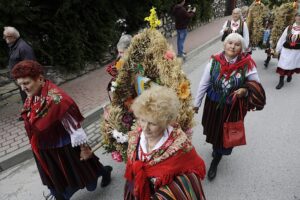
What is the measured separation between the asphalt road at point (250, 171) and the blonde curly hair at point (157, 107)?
2057 mm

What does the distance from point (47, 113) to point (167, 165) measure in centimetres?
136

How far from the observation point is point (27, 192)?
3971 mm

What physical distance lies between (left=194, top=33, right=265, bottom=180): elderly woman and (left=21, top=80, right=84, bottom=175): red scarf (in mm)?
1652

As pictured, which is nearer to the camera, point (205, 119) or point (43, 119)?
point (43, 119)

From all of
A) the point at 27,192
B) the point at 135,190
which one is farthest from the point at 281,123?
the point at 27,192

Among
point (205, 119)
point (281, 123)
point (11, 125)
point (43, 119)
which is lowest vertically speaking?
point (281, 123)

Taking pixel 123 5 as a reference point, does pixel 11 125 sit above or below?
below

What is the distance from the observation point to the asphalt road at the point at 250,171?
12.3 ft

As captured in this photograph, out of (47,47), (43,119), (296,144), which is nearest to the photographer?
(43,119)

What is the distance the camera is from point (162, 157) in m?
2.08

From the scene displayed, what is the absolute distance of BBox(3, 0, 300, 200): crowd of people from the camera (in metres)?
2.08

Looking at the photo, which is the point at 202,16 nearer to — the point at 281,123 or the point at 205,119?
the point at 281,123

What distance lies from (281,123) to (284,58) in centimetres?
210

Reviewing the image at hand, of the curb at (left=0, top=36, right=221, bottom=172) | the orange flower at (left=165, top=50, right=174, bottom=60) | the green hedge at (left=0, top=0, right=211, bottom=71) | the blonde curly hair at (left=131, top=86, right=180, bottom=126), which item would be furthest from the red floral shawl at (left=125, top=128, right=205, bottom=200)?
the green hedge at (left=0, top=0, right=211, bottom=71)
